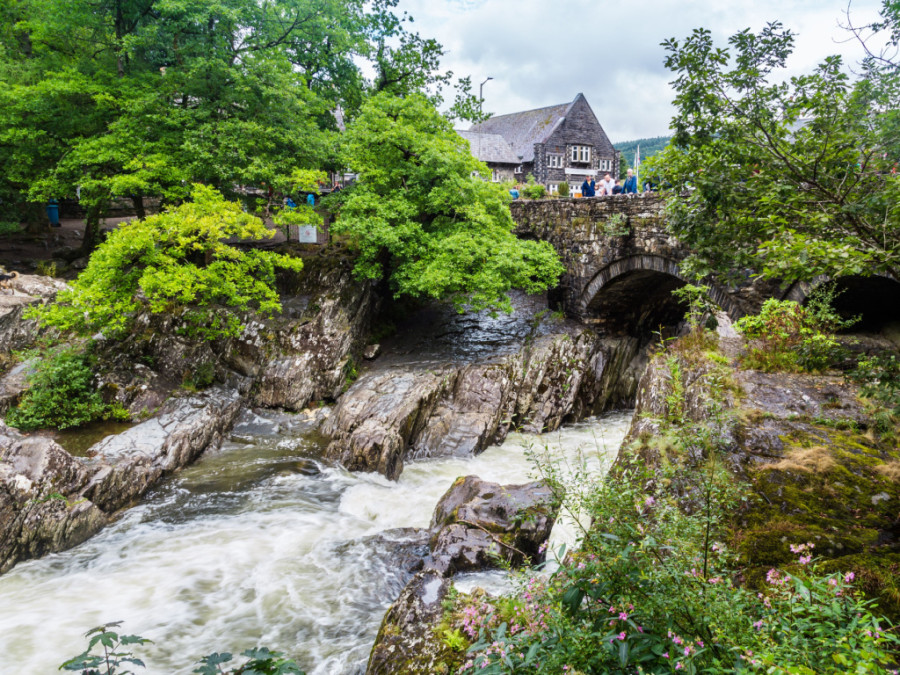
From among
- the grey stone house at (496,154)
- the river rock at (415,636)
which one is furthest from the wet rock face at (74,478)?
the grey stone house at (496,154)

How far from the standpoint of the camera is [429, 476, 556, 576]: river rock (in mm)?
7484

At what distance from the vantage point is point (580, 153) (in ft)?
120

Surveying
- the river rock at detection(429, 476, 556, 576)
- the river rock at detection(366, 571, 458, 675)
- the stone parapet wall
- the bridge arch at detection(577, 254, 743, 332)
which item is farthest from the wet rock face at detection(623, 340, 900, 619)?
the bridge arch at detection(577, 254, 743, 332)

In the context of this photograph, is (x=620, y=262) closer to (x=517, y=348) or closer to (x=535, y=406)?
(x=517, y=348)

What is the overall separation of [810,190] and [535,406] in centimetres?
995

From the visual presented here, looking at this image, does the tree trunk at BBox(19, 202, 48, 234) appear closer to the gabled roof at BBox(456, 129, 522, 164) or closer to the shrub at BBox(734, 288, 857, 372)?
the shrub at BBox(734, 288, 857, 372)

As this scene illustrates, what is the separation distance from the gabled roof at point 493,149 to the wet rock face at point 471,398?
877 inches

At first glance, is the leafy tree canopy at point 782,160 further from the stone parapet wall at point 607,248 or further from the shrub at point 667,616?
the stone parapet wall at point 607,248

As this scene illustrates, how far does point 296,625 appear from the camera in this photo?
672 cm

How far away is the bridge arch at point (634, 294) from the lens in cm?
1447

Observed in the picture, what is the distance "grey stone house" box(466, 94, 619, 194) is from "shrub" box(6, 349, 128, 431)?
29.2 meters

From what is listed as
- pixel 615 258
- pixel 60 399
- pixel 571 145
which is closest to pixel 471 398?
pixel 615 258

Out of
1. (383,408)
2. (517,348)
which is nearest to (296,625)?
(383,408)

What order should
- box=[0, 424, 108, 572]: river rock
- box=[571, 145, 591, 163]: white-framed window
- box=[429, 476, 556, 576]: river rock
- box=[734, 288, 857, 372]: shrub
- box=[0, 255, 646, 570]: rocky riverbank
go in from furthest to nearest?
box=[571, 145, 591, 163]: white-framed window → box=[0, 255, 646, 570]: rocky riverbank → box=[0, 424, 108, 572]: river rock → box=[429, 476, 556, 576]: river rock → box=[734, 288, 857, 372]: shrub
